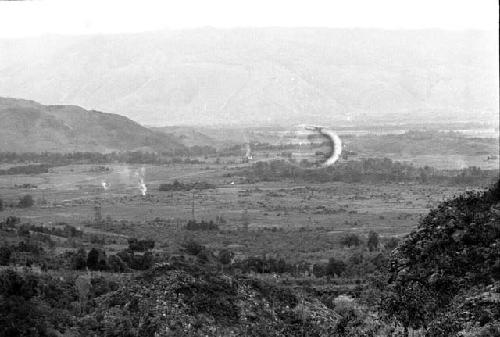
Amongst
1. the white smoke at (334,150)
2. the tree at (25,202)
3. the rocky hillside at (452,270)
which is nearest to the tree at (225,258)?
the rocky hillside at (452,270)

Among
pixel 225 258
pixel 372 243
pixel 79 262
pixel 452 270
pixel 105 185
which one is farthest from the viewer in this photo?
pixel 105 185

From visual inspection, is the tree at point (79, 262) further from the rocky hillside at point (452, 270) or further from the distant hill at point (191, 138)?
the distant hill at point (191, 138)

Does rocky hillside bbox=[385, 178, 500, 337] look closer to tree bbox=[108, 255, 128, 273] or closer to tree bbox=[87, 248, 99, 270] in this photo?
tree bbox=[108, 255, 128, 273]

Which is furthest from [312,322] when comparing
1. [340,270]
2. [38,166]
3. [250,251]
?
[38,166]

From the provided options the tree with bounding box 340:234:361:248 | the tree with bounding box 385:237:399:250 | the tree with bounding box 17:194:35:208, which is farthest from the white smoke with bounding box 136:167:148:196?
the tree with bounding box 385:237:399:250

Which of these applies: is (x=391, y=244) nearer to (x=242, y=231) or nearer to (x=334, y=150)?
(x=242, y=231)

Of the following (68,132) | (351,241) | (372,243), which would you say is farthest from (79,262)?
(68,132)

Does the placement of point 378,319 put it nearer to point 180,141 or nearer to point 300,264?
point 300,264

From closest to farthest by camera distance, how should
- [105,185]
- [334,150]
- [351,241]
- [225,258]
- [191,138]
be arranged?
[225,258] → [351,241] → [105,185] → [334,150] → [191,138]
